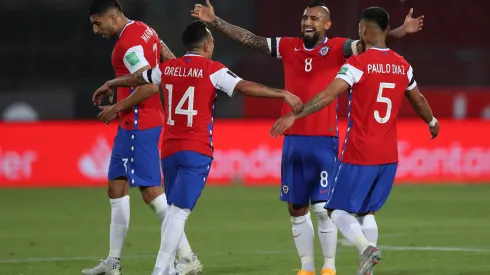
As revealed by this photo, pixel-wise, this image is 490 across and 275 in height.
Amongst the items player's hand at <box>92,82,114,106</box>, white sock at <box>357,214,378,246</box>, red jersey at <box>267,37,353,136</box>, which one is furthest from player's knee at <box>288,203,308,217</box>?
player's hand at <box>92,82,114,106</box>

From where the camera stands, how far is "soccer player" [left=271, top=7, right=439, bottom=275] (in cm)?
789

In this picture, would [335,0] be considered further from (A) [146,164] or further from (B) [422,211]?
(A) [146,164]

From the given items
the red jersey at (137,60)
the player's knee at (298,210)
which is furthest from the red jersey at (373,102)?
the red jersey at (137,60)

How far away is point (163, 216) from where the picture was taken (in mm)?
9305

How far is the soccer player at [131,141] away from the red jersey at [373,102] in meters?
1.89

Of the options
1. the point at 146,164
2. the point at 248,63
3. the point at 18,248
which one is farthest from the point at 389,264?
the point at 248,63

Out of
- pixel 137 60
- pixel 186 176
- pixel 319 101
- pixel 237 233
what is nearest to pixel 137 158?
→ pixel 137 60

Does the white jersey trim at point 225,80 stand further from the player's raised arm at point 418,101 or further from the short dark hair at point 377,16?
the player's raised arm at point 418,101

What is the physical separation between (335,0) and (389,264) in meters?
16.9

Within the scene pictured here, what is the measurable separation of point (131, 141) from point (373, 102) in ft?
7.61

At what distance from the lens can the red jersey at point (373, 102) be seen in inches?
312

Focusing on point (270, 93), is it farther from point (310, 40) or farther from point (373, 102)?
point (310, 40)

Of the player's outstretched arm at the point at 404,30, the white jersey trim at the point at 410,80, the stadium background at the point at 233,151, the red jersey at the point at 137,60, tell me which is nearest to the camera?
the white jersey trim at the point at 410,80

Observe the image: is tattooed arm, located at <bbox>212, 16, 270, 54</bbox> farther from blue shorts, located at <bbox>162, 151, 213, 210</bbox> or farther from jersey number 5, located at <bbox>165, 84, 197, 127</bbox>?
blue shorts, located at <bbox>162, 151, 213, 210</bbox>
